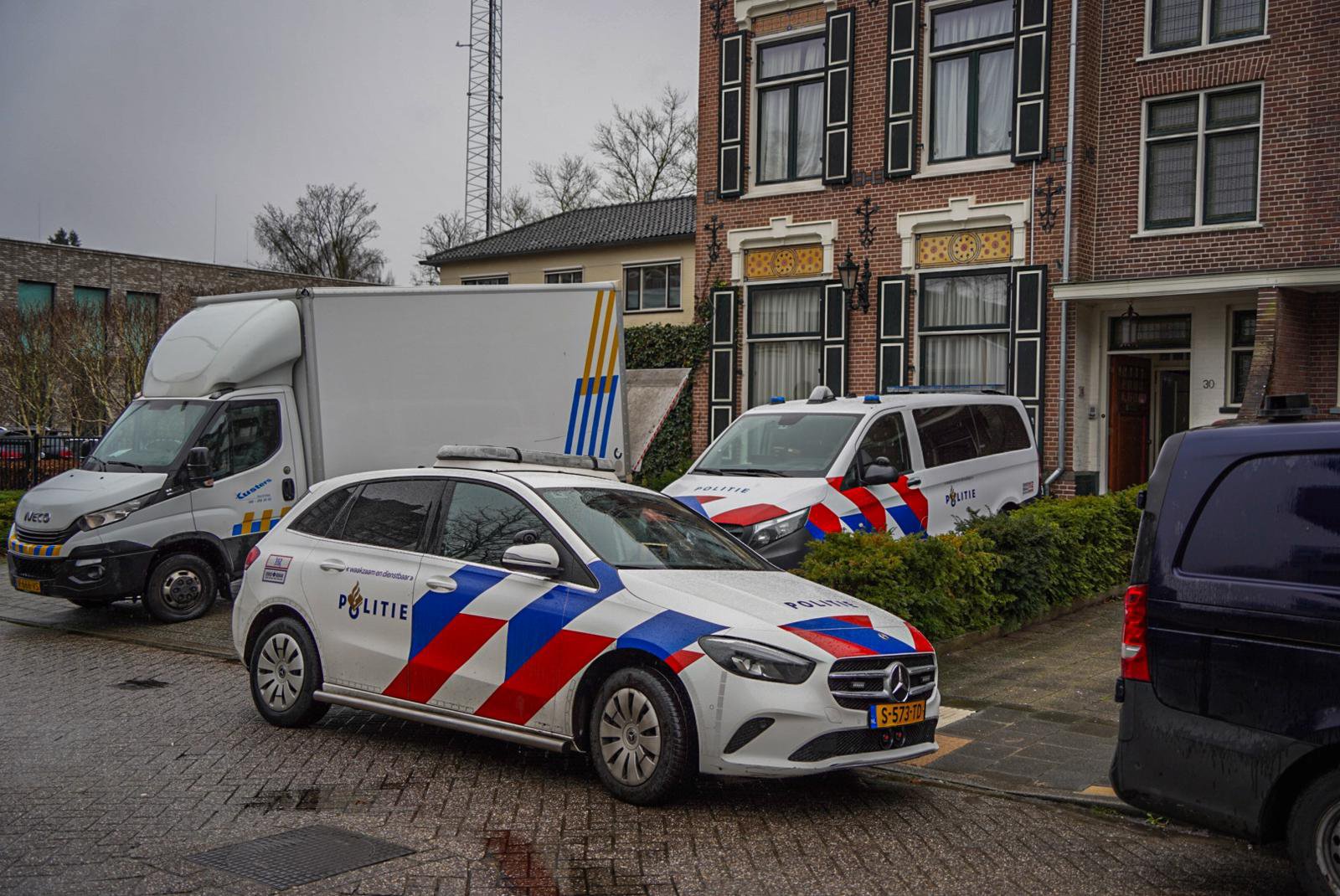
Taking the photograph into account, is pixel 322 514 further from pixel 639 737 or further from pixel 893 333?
pixel 893 333

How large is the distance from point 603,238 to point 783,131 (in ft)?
27.6

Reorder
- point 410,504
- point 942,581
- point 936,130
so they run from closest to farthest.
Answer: point 410,504 → point 942,581 → point 936,130

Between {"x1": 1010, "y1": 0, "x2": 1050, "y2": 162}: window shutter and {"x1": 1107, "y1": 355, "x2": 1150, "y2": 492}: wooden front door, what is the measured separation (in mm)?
3285

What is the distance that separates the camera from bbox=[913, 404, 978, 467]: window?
1227 cm

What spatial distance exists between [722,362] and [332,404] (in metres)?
10.2

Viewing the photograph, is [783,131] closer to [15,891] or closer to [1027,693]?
[1027,693]

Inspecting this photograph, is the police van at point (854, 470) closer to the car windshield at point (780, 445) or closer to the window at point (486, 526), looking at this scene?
the car windshield at point (780, 445)

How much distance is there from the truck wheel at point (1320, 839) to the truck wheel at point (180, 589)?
10338 millimetres

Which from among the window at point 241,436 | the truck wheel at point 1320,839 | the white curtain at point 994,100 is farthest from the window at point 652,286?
the truck wheel at point 1320,839

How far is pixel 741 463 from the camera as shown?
1186cm

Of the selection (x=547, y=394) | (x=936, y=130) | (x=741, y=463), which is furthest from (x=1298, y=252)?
(x=547, y=394)

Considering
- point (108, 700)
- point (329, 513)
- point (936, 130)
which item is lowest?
point (108, 700)

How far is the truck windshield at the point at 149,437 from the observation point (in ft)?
40.2

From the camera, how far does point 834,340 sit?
20.2 meters
